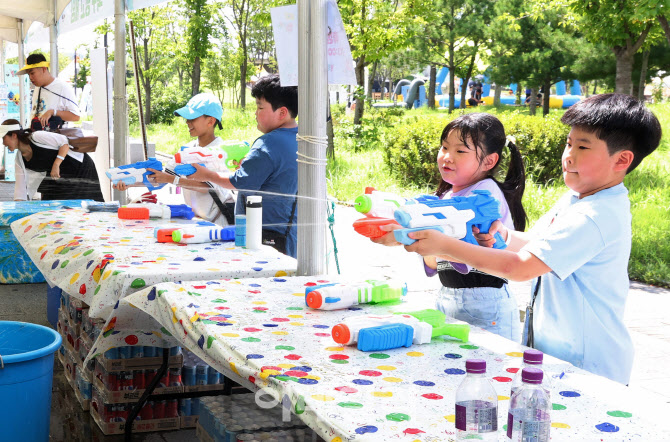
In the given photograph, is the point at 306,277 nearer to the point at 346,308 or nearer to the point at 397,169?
the point at 346,308

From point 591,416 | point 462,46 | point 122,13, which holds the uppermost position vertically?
point 462,46

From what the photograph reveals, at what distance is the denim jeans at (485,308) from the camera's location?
7.52 ft

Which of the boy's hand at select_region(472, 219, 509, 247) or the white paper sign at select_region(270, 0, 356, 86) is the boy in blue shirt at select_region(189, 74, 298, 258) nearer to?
the white paper sign at select_region(270, 0, 356, 86)

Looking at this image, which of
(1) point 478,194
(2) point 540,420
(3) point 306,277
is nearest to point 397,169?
(3) point 306,277

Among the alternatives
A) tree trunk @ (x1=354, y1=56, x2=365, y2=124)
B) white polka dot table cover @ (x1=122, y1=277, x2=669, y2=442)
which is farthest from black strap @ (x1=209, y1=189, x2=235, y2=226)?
tree trunk @ (x1=354, y1=56, x2=365, y2=124)

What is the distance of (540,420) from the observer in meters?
1.30

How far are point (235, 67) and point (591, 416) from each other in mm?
14127

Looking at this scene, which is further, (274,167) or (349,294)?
(274,167)

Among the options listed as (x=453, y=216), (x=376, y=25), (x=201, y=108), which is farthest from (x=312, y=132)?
(x=376, y=25)

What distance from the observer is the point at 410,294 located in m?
5.42

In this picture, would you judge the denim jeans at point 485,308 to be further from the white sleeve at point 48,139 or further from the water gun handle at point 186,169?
the white sleeve at point 48,139

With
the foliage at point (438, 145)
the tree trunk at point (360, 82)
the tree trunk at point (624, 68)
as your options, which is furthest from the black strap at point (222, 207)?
the tree trunk at point (360, 82)

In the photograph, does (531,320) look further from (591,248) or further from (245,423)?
(245,423)

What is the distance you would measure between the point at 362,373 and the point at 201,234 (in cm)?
183
